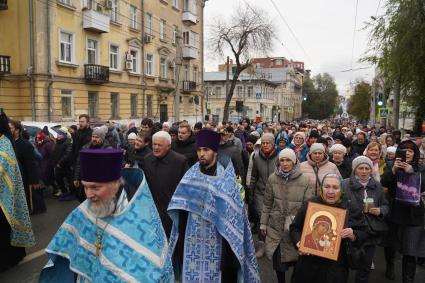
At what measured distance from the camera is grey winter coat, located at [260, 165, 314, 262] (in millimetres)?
4701

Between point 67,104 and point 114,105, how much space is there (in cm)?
511

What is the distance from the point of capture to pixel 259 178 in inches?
261

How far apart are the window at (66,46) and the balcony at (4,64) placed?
8.87 ft

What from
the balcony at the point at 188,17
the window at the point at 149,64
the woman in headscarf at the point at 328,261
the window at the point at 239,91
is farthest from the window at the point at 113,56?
the window at the point at 239,91

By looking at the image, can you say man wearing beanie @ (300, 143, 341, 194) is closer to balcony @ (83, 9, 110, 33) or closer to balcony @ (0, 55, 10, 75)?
balcony @ (0, 55, 10, 75)

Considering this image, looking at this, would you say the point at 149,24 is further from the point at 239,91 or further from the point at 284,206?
the point at 239,91

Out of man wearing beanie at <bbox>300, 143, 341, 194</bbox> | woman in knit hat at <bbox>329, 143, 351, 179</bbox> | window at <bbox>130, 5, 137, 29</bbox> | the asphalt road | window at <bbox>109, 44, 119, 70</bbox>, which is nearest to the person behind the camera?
the asphalt road

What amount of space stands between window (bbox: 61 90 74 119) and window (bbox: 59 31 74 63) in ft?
5.85

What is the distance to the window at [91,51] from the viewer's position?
2566 centimetres

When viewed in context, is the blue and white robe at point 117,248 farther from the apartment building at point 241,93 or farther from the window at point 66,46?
the apartment building at point 241,93

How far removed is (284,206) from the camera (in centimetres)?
477

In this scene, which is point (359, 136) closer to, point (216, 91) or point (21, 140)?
point (21, 140)

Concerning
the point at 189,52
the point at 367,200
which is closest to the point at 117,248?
the point at 367,200

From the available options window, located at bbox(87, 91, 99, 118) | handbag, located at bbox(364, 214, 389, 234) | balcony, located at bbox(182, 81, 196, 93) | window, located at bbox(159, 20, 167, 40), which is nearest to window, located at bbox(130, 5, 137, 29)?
window, located at bbox(159, 20, 167, 40)
